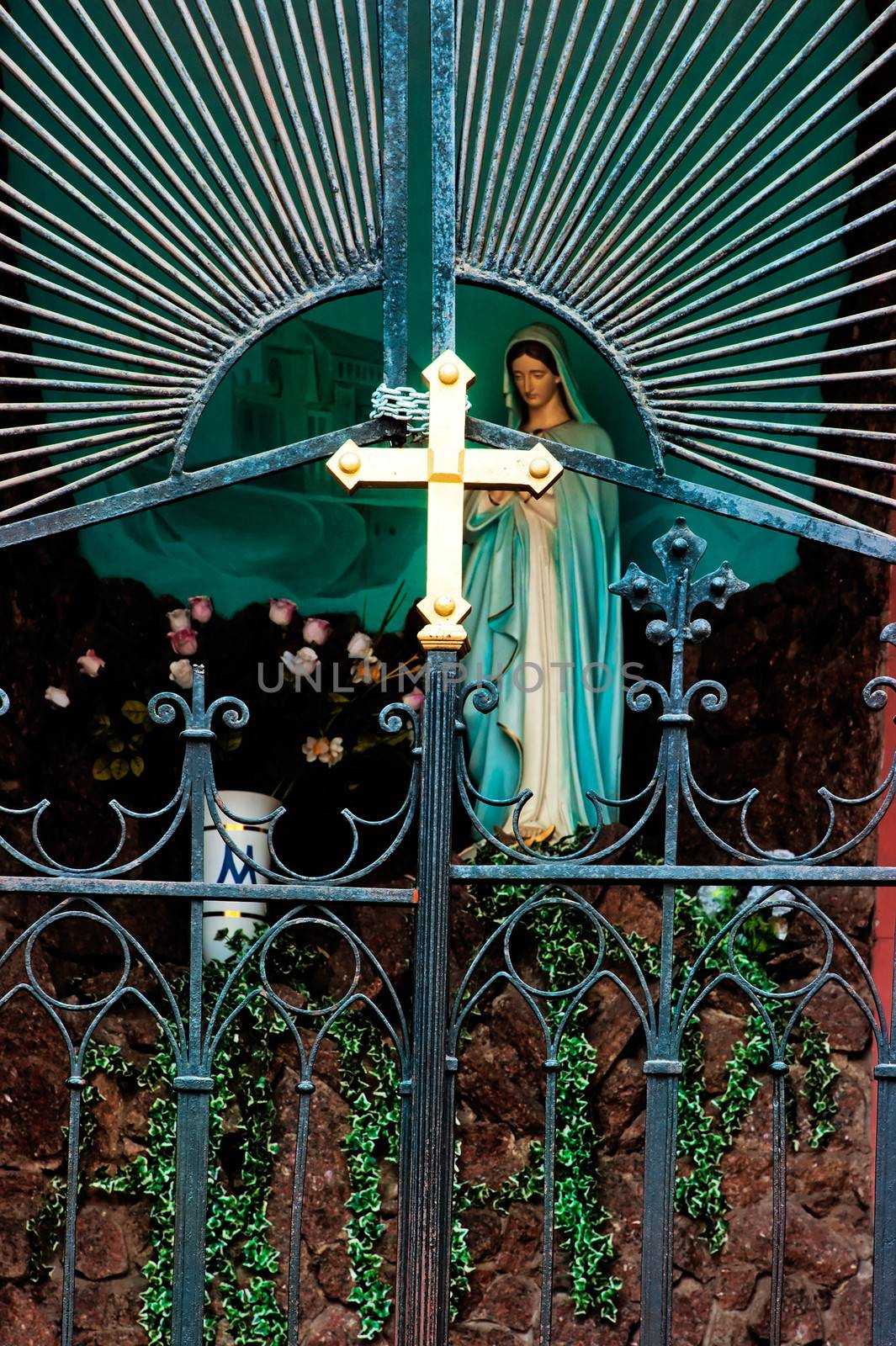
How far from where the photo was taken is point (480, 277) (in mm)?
2705

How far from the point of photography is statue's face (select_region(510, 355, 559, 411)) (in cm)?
488

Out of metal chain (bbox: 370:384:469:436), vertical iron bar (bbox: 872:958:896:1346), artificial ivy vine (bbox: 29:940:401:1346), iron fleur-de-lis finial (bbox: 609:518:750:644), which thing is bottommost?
artificial ivy vine (bbox: 29:940:401:1346)

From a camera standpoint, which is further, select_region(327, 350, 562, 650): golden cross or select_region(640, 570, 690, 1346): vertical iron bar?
select_region(327, 350, 562, 650): golden cross

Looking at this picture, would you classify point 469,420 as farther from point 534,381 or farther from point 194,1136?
point 534,381

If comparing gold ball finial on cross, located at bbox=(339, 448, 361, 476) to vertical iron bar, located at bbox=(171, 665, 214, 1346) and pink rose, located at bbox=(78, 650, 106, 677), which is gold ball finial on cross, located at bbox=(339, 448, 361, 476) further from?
pink rose, located at bbox=(78, 650, 106, 677)

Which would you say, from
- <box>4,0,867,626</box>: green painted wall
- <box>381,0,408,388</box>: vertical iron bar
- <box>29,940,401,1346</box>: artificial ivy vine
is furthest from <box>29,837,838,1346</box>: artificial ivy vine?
<box>381,0,408,388</box>: vertical iron bar

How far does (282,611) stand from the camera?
4.56 meters

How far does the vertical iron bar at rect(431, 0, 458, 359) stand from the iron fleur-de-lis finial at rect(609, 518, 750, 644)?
0.46 m

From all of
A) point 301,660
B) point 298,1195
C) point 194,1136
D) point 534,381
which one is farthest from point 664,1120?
point 534,381

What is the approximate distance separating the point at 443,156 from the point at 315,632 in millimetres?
2003

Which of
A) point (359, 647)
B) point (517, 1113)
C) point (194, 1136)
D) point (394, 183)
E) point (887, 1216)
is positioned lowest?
point (517, 1113)

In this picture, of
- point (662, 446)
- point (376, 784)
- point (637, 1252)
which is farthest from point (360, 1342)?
point (662, 446)

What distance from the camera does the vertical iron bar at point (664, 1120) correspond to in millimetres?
2525

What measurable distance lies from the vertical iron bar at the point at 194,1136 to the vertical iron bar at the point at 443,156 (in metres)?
0.70
